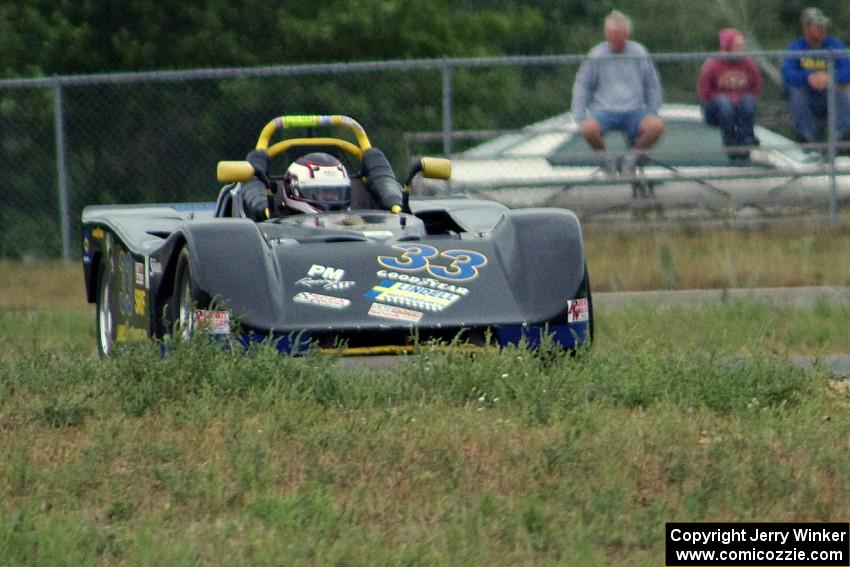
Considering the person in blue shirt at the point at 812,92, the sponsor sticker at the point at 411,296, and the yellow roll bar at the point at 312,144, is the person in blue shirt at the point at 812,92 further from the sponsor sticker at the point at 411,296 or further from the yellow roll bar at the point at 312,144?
the sponsor sticker at the point at 411,296

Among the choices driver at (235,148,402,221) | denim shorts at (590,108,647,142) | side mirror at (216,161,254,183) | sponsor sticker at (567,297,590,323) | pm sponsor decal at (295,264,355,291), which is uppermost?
side mirror at (216,161,254,183)

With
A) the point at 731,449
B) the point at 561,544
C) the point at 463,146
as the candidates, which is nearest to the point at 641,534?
the point at 561,544

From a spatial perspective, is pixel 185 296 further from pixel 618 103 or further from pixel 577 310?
pixel 618 103

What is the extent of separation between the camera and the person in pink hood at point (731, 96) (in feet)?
54.0

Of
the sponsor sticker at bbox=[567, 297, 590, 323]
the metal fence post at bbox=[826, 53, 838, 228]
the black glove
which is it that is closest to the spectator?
the metal fence post at bbox=[826, 53, 838, 228]

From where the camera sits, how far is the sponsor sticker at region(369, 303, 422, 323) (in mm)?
8633

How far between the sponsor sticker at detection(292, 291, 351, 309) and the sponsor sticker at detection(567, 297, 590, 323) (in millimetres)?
1068

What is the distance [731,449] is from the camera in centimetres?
657

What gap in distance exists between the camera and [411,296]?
879 centimetres

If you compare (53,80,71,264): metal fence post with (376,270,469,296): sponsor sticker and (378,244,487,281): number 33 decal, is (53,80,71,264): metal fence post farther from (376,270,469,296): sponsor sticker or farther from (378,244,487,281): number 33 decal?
(376,270,469,296): sponsor sticker

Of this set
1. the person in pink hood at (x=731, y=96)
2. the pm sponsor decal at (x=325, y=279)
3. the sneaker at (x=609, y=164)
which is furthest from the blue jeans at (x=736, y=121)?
the pm sponsor decal at (x=325, y=279)

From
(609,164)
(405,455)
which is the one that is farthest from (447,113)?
(405,455)

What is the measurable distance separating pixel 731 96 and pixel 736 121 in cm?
25

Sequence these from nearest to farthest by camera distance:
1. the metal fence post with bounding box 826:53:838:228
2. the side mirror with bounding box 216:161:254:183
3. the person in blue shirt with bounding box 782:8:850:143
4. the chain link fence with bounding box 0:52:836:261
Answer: the side mirror with bounding box 216:161:254:183 → the chain link fence with bounding box 0:52:836:261 → the metal fence post with bounding box 826:53:838:228 → the person in blue shirt with bounding box 782:8:850:143
